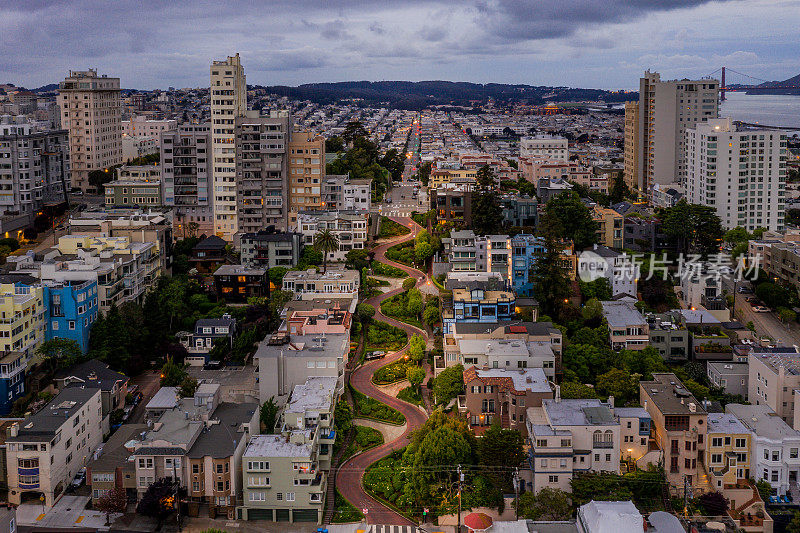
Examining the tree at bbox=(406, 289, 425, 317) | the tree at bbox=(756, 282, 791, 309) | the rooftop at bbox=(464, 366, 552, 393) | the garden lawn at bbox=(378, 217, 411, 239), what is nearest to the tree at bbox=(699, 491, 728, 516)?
the rooftop at bbox=(464, 366, 552, 393)

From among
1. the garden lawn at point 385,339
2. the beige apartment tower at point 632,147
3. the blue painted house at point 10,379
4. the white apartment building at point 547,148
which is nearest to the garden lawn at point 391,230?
the garden lawn at point 385,339

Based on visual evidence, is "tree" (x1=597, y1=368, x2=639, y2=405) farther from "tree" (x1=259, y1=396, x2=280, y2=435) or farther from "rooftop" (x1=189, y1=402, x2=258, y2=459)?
"rooftop" (x1=189, y1=402, x2=258, y2=459)

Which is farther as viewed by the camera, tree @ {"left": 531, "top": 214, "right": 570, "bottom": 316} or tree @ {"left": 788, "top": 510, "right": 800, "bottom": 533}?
tree @ {"left": 531, "top": 214, "right": 570, "bottom": 316}

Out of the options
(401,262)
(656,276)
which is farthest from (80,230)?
(656,276)

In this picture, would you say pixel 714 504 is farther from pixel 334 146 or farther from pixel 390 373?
pixel 334 146

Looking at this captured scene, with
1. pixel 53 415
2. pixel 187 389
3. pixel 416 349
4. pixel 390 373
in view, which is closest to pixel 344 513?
pixel 187 389

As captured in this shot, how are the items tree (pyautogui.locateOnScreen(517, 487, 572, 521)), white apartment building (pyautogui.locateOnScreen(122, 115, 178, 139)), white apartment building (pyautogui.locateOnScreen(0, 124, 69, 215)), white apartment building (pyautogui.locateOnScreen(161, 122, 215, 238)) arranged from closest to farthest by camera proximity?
tree (pyautogui.locateOnScreen(517, 487, 572, 521)) → white apartment building (pyautogui.locateOnScreen(0, 124, 69, 215)) → white apartment building (pyautogui.locateOnScreen(161, 122, 215, 238)) → white apartment building (pyautogui.locateOnScreen(122, 115, 178, 139))

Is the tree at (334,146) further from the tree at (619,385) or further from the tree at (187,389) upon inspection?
the tree at (619,385)

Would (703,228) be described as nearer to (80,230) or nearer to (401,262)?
(401,262)
